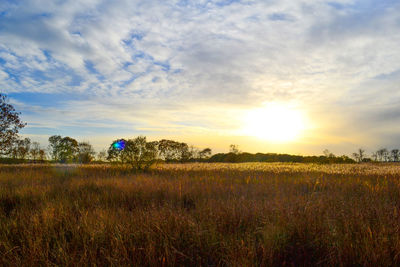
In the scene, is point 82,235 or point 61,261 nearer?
point 61,261

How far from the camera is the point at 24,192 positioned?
5.87m

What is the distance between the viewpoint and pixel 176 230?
9.46 ft

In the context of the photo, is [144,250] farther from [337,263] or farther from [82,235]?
[337,263]

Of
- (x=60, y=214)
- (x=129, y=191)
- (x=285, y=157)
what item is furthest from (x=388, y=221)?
(x=285, y=157)

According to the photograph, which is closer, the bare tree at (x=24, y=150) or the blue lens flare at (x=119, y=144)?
the blue lens flare at (x=119, y=144)

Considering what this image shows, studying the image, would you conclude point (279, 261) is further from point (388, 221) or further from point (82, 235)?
point (82, 235)

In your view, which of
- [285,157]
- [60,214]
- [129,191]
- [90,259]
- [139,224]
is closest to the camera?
[90,259]

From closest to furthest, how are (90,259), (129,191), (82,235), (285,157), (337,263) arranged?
1. (337,263)
2. (90,259)
3. (82,235)
4. (129,191)
5. (285,157)

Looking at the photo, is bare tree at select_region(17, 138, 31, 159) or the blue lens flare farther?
bare tree at select_region(17, 138, 31, 159)

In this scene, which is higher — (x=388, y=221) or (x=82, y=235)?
(x=388, y=221)

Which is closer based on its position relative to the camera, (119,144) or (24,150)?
(119,144)

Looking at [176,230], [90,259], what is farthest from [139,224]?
[90,259]

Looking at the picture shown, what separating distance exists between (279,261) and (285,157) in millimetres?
36588

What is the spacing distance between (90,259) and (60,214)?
155cm
